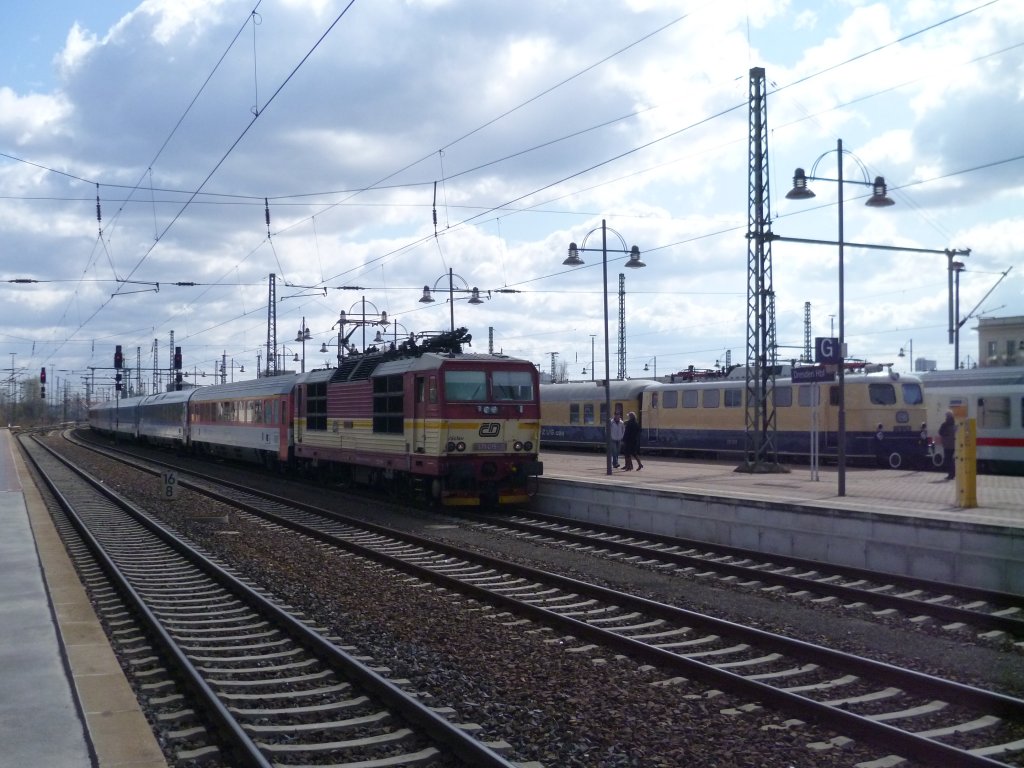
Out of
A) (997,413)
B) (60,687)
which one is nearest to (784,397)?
(997,413)

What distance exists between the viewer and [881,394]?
30.0 meters

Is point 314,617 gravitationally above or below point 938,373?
below

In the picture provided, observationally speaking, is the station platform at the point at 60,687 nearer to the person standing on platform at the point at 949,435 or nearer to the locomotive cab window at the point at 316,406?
the locomotive cab window at the point at 316,406

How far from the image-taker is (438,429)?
62.7ft

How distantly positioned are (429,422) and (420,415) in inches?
15.6

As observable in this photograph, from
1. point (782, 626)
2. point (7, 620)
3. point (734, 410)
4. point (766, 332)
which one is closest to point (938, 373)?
point (734, 410)

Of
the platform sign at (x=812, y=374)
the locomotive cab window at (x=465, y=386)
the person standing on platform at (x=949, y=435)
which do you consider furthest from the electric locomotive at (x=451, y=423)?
the person standing on platform at (x=949, y=435)

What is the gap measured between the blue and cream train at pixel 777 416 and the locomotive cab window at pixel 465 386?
8040 mm

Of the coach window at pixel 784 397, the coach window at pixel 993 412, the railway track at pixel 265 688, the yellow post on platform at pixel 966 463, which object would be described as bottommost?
the railway track at pixel 265 688

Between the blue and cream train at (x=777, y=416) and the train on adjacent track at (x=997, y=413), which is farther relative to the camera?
the blue and cream train at (x=777, y=416)

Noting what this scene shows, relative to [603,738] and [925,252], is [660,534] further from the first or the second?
[925,252]

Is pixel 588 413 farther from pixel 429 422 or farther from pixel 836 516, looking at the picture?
pixel 836 516

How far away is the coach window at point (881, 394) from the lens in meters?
29.9

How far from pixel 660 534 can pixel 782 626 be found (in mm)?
7043
